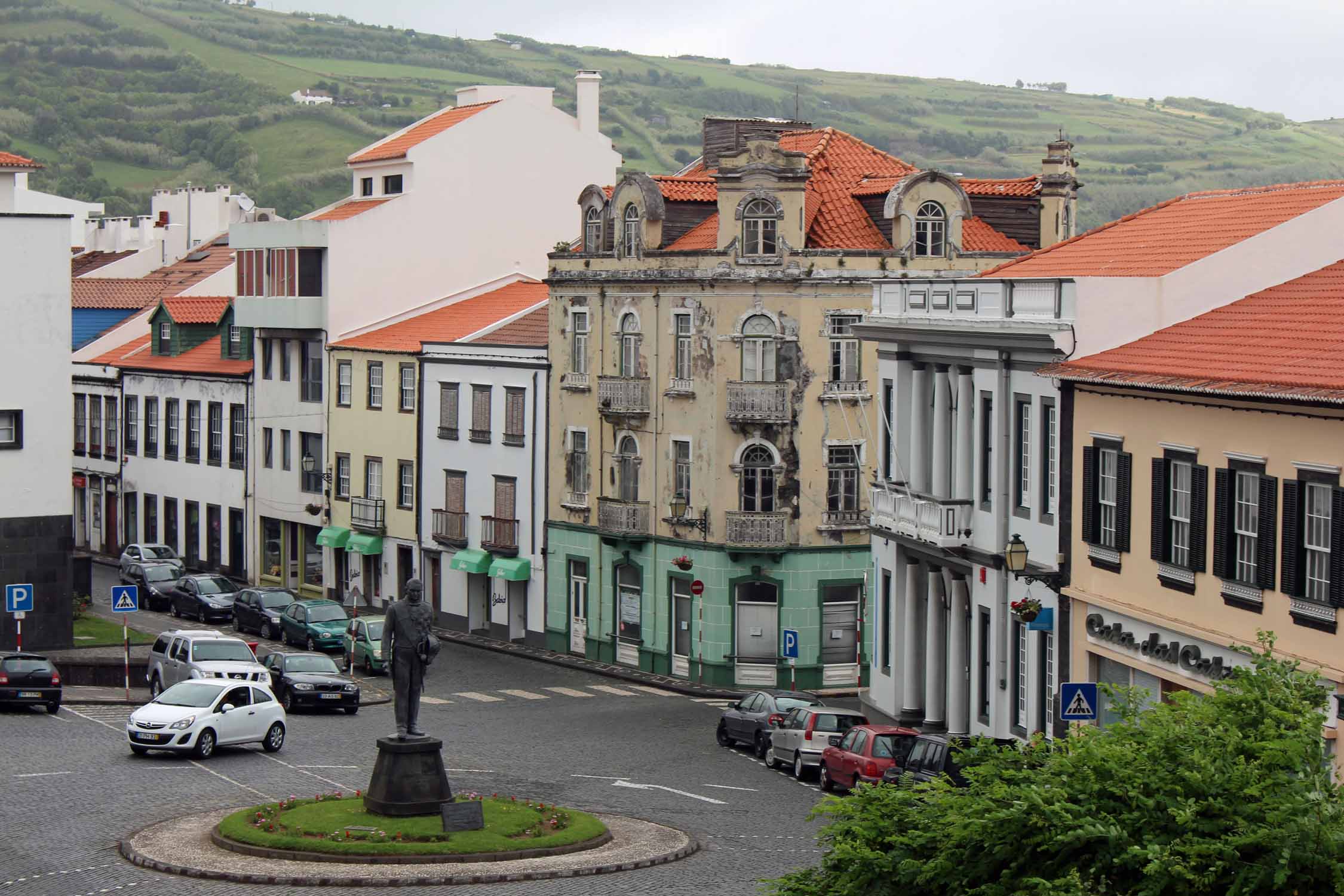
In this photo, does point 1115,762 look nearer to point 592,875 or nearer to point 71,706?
point 592,875

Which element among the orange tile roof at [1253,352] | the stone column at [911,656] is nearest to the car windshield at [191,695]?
the stone column at [911,656]

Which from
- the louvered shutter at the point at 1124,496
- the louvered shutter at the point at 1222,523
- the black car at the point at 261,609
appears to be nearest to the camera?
the louvered shutter at the point at 1222,523

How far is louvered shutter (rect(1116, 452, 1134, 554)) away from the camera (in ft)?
125

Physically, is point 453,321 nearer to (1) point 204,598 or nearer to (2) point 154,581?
(1) point 204,598

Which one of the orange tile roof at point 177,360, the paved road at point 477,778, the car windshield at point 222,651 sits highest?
the orange tile roof at point 177,360

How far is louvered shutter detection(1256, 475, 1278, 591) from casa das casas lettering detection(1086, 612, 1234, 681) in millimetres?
1496

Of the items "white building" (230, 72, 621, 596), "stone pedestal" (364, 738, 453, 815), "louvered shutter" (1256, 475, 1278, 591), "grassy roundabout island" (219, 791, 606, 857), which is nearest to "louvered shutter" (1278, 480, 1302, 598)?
"louvered shutter" (1256, 475, 1278, 591)

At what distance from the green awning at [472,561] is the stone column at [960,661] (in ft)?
83.1

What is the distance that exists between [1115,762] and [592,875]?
14794 mm

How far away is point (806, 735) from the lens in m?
44.8

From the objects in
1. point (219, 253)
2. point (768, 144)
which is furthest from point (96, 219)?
point (768, 144)

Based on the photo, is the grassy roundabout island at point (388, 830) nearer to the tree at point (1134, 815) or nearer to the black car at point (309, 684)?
the tree at point (1134, 815)

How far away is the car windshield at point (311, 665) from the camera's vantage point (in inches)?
2085

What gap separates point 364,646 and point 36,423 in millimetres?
10998
